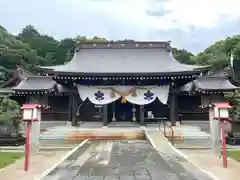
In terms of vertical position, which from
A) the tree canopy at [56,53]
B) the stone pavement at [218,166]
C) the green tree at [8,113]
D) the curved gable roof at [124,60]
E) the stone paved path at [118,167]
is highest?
the tree canopy at [56,53]

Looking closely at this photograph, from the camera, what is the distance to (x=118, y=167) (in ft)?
31.6

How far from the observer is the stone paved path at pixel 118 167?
824 cm

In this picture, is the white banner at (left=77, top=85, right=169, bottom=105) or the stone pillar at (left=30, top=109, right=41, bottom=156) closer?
the stone pillar at (left=30, top=109, right=41, bottom=156)

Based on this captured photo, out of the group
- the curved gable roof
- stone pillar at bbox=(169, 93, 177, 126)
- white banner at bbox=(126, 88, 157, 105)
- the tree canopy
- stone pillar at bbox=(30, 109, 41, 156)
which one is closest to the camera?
stone pillar at bbox=(30, 109, 41, 156)

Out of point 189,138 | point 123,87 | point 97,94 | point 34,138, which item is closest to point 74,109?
point 97,94

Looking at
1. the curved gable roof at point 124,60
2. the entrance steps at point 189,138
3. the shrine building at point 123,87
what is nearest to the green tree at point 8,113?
the shrine building at point 123,87

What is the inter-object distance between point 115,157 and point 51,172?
10.9 ft

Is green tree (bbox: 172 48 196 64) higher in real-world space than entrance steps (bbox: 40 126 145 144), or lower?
higher

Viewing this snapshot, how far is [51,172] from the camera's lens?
8.92 m

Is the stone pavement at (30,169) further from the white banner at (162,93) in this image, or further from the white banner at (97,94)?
the white banner at (162,93)

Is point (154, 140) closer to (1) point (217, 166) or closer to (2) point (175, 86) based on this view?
(1) point (217, 166)

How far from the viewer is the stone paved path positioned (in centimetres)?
824

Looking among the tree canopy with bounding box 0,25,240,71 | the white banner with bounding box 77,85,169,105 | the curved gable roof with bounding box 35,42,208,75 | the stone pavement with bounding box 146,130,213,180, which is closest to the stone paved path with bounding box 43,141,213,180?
the stone pavement with bounding box 146,130,213,180

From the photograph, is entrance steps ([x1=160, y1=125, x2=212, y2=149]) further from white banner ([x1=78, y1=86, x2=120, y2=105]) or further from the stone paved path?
the stone paved path
